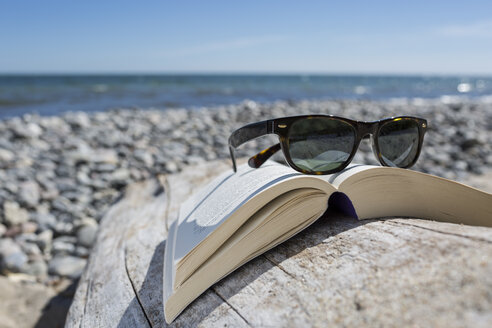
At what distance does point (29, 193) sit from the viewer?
10.7ft

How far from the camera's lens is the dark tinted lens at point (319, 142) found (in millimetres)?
1186

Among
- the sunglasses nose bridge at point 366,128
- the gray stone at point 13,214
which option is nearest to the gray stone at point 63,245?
the gray stone at point 13,214

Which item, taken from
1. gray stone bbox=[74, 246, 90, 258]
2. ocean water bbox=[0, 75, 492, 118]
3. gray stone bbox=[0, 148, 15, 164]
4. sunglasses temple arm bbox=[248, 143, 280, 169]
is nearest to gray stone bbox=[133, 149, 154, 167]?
gray stone bbox=[0, 148, 15, 164]

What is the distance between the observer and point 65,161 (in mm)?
4156

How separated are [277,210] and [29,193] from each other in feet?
10.4

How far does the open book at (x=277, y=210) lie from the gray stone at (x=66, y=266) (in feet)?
4.52

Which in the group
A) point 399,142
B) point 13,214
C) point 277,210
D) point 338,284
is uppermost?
point 399,142

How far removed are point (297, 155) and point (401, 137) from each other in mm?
446

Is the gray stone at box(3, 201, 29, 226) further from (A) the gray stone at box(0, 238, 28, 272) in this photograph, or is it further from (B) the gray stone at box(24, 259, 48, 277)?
(B) the gray stone at box(24, 259, 48, 277)

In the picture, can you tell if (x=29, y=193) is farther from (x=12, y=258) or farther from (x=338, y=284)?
(x=338, y=284)

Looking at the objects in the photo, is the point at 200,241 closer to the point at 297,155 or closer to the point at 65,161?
the point at 297,155

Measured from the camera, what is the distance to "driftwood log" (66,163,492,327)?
62cm

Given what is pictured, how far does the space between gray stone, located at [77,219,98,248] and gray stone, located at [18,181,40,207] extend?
81 cm

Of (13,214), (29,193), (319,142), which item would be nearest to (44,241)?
(13,214)
